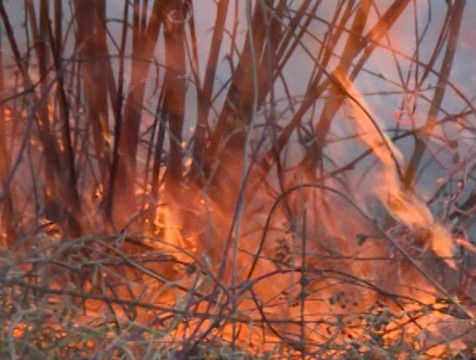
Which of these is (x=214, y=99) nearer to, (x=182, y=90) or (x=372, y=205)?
(x=182, y=90)

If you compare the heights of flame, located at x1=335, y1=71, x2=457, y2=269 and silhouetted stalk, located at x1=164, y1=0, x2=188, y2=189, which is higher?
silhouetted stalk, located at x1=164, y1=0, x2=188, y2=189

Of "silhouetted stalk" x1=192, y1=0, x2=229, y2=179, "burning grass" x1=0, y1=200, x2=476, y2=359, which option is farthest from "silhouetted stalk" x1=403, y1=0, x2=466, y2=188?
"silhouetted stalk" x1=192, y1=0, x2=229, y2=179

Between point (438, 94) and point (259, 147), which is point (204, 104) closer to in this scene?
point (259, 147)

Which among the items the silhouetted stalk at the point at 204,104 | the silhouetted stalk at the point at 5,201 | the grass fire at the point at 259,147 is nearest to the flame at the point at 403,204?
the grass fire at the point at 259,147

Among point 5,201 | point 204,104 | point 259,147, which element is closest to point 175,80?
point 204,104

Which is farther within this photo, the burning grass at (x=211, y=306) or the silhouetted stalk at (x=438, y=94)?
the silhouetted stalk at (x=438, y=94)

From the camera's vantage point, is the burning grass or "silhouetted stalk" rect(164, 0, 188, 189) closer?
the burning grass

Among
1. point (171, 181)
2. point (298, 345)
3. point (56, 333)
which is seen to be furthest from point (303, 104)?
point (56, 333)

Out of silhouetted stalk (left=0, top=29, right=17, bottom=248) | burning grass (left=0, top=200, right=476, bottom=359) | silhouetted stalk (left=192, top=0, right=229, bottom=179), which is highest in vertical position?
silhouetted stalk (left=192, top=0, right=229, bottom=179)

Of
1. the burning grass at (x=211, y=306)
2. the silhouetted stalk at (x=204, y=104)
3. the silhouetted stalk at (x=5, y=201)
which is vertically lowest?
the burning grass at (x=211, y=306)

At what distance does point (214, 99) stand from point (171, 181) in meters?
0.12

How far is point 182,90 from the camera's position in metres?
1.33

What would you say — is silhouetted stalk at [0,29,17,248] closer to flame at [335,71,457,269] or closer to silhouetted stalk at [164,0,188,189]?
silhouetted stalk at [164,0,188,189]

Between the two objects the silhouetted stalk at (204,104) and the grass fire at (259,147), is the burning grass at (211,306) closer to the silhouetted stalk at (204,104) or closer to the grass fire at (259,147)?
the grass fire at (259,147)
